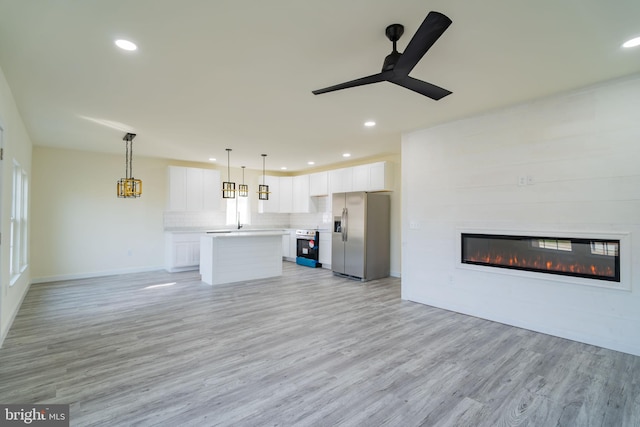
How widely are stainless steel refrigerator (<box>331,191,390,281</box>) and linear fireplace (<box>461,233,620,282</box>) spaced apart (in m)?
2.25

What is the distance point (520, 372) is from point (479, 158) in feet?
8.47

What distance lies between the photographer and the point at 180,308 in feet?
14.1

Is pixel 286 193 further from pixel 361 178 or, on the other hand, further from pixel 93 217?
pixel 93 217

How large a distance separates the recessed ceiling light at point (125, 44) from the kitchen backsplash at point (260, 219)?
18.3 ft

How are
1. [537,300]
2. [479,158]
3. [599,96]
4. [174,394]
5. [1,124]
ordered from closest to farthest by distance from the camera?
[174,394]
[1,124]
[599,96]
[537,300]
[479,158]

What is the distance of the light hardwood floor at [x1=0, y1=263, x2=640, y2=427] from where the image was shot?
2.05m

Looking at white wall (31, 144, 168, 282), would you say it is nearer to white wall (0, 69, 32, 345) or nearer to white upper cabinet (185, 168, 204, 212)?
white upper cabinet (185, 168, 204, 212)

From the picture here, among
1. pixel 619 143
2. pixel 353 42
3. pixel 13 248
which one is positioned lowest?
pixel 13 248

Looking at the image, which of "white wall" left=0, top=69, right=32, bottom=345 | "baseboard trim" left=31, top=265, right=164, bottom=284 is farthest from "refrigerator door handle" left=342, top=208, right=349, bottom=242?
"white wall" left=0, top=69, right=32, bottom=345

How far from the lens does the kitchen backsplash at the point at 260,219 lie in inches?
298

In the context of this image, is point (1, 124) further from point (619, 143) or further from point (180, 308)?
point (619, 143)

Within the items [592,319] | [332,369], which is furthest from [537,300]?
[332,369]

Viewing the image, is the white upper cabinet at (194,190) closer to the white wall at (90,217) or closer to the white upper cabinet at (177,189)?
the white upper cabinet at (177,189)

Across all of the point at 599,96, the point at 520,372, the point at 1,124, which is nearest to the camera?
the point at 520,372
